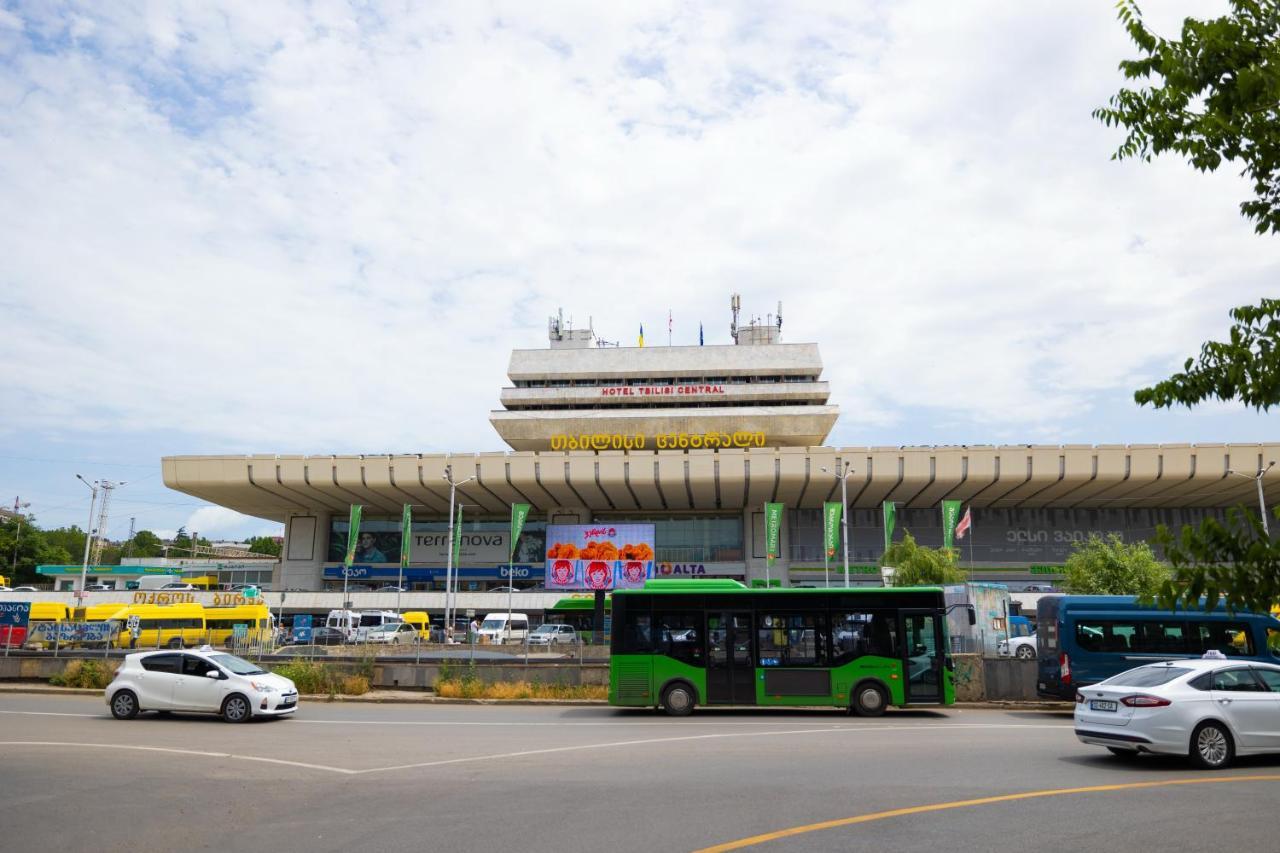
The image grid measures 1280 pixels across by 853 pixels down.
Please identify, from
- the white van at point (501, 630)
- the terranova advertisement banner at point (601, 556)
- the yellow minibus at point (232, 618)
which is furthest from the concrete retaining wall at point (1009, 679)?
the terranova advertisement banner at point (601, 556)

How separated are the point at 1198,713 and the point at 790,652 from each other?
8.66 m

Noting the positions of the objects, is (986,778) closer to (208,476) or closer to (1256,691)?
(1256,691)

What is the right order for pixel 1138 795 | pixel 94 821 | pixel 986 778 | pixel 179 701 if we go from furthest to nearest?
pixel 179 701 → pixel 986 778 → pixel 1138 795 → pixel 94 821

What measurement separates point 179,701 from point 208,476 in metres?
54.3

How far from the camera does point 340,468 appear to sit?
217 ft

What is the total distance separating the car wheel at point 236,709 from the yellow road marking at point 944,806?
13.1 metres

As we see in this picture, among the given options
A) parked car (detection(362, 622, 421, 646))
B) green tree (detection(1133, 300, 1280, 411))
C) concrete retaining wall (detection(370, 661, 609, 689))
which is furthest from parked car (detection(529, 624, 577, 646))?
green tree (detection(1133, 300, 1280, 411))

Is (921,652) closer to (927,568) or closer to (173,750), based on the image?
(173,750)

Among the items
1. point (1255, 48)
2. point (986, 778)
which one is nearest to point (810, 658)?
point (986, 778)

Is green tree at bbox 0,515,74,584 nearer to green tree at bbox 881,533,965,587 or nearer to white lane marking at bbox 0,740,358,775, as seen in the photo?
green tree at bbox 881,533,965,587

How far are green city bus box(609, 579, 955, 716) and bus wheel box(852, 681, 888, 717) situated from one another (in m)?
0.02

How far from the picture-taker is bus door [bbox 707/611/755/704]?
1914 centimetres

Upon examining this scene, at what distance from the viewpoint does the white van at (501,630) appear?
46.0 m

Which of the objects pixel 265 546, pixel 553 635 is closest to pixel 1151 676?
pixel 553 635
